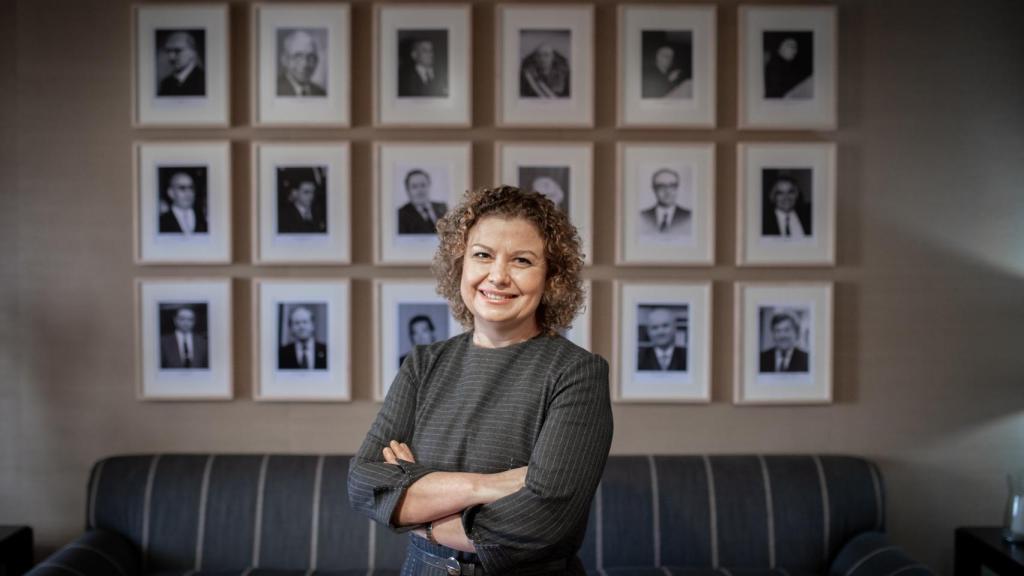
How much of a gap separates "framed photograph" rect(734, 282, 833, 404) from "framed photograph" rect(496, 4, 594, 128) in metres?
1.13

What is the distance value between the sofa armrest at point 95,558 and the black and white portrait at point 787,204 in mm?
3028

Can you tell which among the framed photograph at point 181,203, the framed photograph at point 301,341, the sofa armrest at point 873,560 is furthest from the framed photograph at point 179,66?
the sofa armrest at point 873,560

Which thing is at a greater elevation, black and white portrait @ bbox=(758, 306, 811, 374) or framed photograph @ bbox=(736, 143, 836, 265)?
framed photograph @ bbox=(736, 143, 836, 265)

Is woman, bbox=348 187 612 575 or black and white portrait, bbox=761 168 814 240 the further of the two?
black and white portrait, bbox=761 168 814 240

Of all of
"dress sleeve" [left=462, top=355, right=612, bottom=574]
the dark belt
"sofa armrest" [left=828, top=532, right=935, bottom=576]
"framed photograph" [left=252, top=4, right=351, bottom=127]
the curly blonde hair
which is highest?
"framed photograph" [left=252, top=4, right=351, bottom=127]

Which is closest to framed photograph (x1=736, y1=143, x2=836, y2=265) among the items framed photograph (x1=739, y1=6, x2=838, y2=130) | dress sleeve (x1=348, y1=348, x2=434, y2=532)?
framed photograph (x1=739, y1=6, x2=838, y2=130)

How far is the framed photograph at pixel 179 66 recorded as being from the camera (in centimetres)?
325

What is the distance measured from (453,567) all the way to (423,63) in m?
2.32

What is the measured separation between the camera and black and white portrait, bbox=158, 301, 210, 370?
3291 mm

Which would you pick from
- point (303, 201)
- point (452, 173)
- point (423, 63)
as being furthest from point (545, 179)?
point (303, 201)

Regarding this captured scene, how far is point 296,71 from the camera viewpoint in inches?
128

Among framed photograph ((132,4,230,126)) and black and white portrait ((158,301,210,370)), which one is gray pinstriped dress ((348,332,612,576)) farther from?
framed photograph ((132,4,230,126))

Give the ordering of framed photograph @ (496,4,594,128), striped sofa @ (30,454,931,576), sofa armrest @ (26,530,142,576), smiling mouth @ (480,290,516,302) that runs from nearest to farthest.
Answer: smiling mouth @ (480,290,516,302)
sofa armrest @ (26,530,142,576)
striped sofa @ (30,454,931,576)
framed photograph @ (496,4,594,128)

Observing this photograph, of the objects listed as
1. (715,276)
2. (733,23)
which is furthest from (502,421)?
(733,23)
